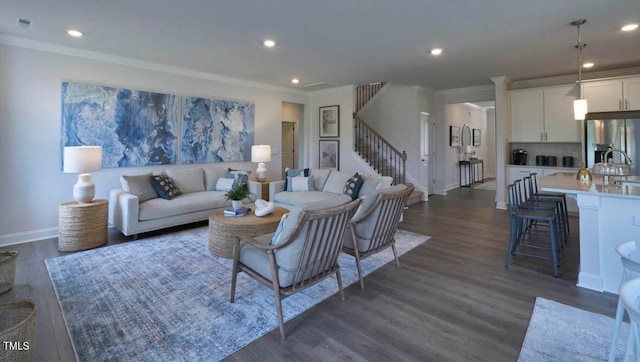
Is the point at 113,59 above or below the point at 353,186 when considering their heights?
above

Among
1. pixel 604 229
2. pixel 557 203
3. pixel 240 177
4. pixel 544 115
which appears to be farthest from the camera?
A: pixel 544 115

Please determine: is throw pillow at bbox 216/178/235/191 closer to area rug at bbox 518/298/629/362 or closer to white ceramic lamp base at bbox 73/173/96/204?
white ceramic lamp base at bbox 73/173/96/204

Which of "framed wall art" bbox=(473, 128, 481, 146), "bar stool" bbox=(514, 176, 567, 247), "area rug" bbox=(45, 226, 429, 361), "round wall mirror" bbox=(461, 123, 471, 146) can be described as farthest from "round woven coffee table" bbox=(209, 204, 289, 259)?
"framed wall art" bbox=(473, 128, 481, 146)

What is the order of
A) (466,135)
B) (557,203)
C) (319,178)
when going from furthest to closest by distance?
(466,135)
(319,178)
(557,203)

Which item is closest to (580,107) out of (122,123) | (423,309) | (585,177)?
(585,177)

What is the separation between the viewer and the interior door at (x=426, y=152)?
7965 mm

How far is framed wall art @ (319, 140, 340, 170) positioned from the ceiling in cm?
227

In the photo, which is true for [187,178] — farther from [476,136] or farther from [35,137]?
[476,136]

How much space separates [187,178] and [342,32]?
349cm

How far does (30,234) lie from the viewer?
431cm

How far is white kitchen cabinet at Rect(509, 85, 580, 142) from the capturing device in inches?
235

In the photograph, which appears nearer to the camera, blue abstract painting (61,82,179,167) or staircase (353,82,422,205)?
blue abstract painting (61,82,179,167)

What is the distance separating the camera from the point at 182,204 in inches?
186

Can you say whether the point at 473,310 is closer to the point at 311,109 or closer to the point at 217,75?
the point at 217,75
